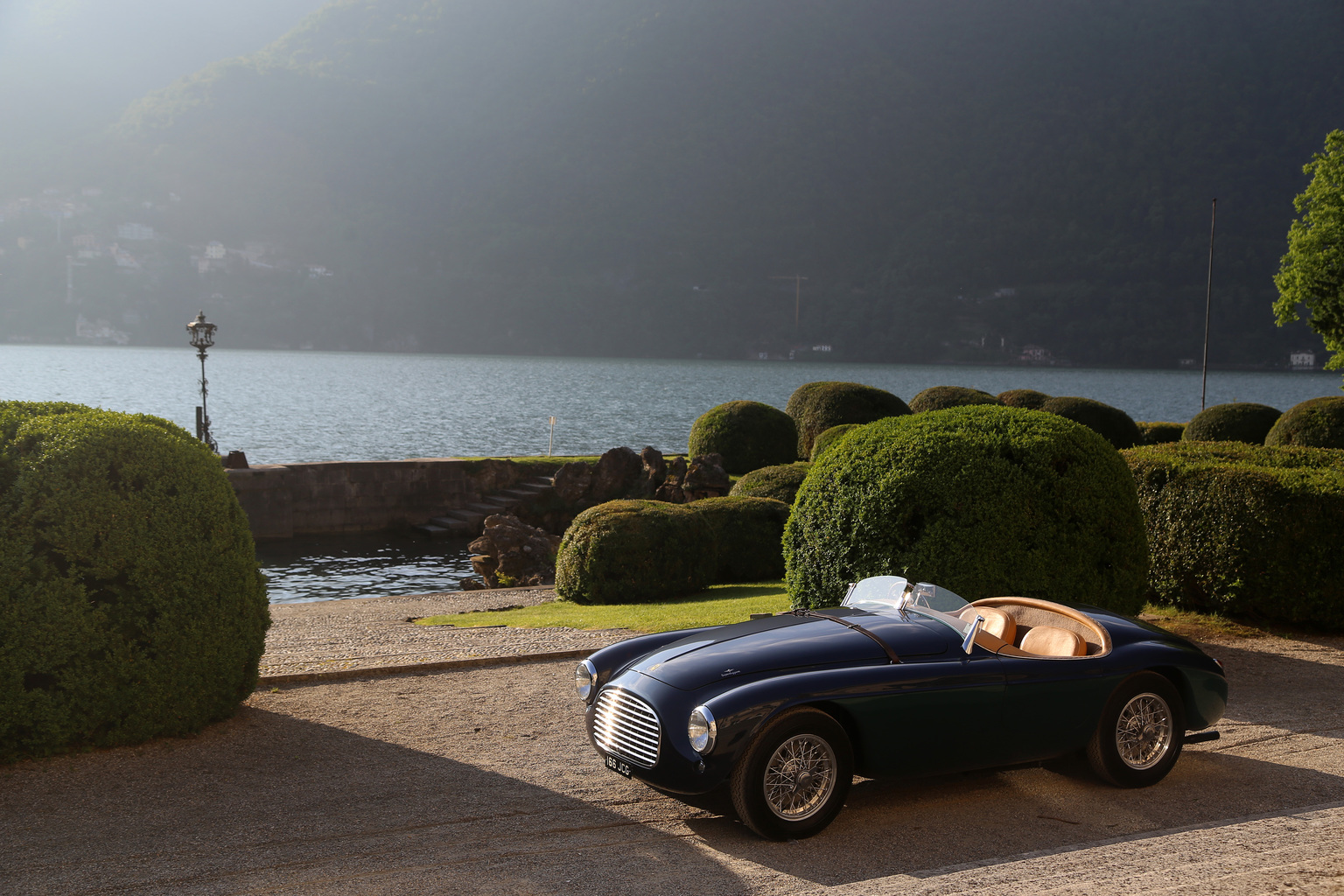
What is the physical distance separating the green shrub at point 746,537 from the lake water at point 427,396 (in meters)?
7.70

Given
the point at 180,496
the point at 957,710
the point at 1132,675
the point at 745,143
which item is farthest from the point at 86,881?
the point at 745,143

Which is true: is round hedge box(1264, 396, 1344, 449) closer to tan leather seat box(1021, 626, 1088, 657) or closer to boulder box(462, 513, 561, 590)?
boulder box(462, 513, 561, 590)

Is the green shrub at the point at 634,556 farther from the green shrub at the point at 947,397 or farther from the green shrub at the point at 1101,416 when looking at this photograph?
the green shrub at the point at 1101,416

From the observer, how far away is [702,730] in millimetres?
4535

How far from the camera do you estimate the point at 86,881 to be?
4.22 metres

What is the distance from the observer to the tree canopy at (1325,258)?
85.9ft

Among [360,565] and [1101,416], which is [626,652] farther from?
[1101,416]

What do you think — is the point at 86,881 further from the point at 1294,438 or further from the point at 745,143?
the point at 745,143

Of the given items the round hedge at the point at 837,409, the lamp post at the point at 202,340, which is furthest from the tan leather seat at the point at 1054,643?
the lamp post at the point at 202,340

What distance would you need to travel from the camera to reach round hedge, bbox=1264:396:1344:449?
24.5 meters

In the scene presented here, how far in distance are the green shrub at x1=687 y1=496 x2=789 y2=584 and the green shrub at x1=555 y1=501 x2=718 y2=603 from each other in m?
0.94

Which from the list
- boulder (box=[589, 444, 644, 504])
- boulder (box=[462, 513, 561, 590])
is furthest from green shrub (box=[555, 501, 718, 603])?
boulder (box=[589, 444, 644, 504])

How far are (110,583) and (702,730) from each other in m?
3.87

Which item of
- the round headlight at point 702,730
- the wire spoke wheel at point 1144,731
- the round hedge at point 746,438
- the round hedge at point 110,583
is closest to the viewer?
the round headlight at point 702,730
